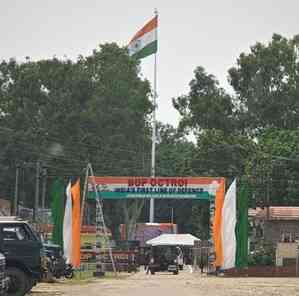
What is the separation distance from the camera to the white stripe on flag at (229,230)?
127 feet

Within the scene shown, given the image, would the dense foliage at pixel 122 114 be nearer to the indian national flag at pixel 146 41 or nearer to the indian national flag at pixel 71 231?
the indian national flag at pixel 146 41

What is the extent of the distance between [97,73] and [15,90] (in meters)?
7.83

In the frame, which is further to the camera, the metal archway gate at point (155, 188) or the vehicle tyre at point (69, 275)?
the metal archway gate at point (155, 188)

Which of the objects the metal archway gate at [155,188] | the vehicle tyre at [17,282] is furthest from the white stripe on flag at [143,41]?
the vehicle tyre at [17,282]

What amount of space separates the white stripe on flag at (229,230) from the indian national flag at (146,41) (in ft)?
97.5

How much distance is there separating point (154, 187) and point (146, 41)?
2544 centimetres

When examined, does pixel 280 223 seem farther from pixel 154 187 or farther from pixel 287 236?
pixel 154 187

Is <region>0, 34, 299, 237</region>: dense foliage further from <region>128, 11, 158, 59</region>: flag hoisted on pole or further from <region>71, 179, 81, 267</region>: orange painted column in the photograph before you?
<region>71, 179, 81, 267</region>: orange painted column

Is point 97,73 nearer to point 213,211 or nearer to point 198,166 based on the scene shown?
point 198,166

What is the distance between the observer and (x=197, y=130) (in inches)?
3105

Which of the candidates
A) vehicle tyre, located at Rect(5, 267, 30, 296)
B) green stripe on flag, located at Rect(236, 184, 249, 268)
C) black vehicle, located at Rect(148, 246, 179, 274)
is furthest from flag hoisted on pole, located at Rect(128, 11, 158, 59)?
vehicle tyre, located at Rect(5, 267, 30, 296)

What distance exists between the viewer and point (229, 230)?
3881cm

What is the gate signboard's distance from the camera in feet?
143

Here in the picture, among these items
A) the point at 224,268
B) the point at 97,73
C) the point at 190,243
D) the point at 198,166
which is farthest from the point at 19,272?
the point at 97,73
